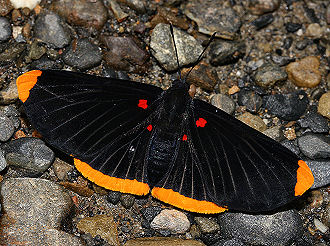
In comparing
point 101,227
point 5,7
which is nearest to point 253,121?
point 101,227

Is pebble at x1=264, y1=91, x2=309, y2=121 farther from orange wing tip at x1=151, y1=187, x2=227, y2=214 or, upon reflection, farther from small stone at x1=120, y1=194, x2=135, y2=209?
small stone at x1=120, y1=194, x2=135, y2=209

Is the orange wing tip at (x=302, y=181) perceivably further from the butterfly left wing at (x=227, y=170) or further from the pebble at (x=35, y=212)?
the pebble at (x=35, y=212)

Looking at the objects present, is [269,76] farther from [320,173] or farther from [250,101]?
[320,173]

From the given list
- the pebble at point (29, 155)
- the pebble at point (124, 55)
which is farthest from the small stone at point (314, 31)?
the pebble at point (29, 155)

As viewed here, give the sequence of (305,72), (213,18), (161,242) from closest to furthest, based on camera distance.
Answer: (161,242) → (305,72) → (213,18)

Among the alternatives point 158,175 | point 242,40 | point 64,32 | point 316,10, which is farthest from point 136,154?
point 316,10

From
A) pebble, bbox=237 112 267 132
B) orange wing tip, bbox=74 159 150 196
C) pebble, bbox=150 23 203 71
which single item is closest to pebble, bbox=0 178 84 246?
orange wing tip, bbox=74 159 150 196

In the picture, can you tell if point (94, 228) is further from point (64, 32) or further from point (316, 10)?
point (316, 10)
